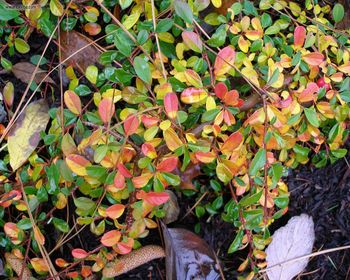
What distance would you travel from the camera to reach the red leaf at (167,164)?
1.26 m

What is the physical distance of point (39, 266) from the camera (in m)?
1.44

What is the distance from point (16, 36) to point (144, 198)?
67 cm

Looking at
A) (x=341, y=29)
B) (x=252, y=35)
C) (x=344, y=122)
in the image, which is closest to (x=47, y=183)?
(x=252, y=35)

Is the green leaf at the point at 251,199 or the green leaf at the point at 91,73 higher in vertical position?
the green leaf at the point at 91,73

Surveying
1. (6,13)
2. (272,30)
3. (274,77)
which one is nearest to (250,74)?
(274,77)

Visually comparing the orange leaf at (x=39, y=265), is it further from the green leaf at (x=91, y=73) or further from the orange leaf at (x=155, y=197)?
the green leaf at (x=91, y=73)

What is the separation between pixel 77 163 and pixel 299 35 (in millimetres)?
748

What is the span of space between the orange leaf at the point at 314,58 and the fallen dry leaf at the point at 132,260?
729 mm

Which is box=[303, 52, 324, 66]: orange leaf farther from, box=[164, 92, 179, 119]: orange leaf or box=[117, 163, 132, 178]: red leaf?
box=[117, 163, 132, 178]: red leaf

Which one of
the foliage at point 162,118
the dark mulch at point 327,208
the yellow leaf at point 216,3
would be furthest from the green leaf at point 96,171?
the dark mulch at point 327,208

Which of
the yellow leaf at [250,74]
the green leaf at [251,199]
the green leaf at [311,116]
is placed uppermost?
the yellow leaf at [250,74]

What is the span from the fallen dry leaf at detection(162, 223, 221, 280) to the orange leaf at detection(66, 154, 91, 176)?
0.37m

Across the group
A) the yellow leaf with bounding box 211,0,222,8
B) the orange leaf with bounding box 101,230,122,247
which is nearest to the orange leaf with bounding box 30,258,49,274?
the orange leaf with bounding box 101,230,122,247

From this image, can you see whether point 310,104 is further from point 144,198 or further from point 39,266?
point 39,266
